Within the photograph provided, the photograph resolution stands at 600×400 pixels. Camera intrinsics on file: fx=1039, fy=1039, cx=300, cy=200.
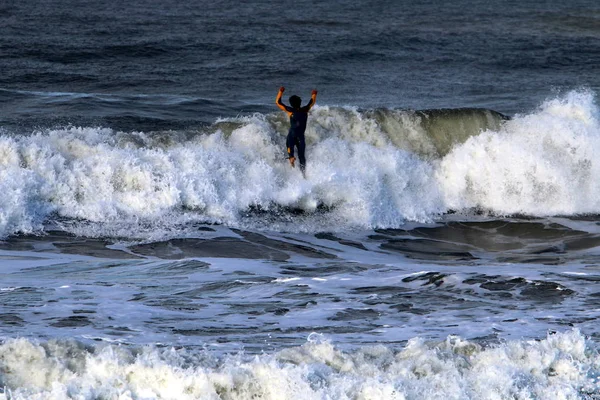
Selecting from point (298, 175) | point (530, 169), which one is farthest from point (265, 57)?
point (530, 169)

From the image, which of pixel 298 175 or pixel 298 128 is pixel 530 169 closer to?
pixel 298 175

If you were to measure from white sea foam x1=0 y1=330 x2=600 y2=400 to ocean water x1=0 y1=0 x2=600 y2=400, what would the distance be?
0.7 inches

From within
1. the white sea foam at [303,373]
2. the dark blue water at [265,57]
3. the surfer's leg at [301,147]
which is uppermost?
the dark blue water at [265,57]

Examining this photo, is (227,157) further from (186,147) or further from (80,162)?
(80,162)

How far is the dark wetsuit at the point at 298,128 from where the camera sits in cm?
1503

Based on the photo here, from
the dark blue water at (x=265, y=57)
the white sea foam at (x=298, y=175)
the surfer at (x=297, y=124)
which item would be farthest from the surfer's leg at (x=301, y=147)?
the dark blue water at (x=265, y=57)

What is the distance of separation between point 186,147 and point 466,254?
517 centimetres

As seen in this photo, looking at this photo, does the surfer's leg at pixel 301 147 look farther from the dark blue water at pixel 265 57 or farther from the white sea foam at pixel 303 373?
the white sea foam at pixel 303 373

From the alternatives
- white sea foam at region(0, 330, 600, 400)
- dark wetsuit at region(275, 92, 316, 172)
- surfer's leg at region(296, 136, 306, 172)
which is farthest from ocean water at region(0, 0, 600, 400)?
dark wetsuit at region(275, 92, 316, 172)

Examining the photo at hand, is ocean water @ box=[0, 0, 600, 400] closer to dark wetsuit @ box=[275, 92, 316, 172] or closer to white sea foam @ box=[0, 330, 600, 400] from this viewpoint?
white sea foam @ box=[0, 330, 600, 400]

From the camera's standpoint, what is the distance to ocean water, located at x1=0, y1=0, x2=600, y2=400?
7320 millimetres

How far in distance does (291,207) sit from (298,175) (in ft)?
2.97

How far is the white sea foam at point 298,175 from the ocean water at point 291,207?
0.04 m

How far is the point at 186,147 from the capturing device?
53.6ft
